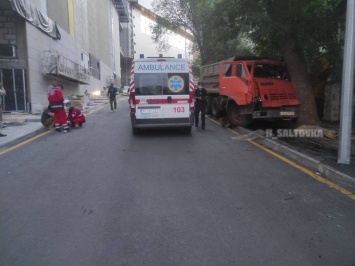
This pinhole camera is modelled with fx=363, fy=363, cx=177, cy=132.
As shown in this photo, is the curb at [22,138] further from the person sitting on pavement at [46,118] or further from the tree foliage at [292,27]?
the tree foliage at [292,27]

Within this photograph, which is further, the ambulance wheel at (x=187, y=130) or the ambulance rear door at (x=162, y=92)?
the ambulance wheel at (x=187, y=130)

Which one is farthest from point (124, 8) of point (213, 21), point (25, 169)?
point (25, 169)

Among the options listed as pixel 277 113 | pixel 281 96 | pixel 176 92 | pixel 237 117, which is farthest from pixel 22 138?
pixel 281 96

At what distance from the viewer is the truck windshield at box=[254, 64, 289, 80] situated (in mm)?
12703

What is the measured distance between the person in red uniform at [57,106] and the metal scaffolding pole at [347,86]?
29.4ft

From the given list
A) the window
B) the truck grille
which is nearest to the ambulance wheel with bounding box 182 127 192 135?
the truck grille

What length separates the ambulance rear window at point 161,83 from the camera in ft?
36.4

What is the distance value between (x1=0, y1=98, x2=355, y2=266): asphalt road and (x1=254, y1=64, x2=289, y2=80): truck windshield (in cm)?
509

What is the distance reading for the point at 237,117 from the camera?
1322cm

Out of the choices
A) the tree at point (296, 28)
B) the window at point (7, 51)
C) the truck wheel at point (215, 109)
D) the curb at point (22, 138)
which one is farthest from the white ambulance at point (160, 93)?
the window at point (7, 51)

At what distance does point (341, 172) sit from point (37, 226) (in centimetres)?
498

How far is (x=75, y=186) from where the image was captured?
19.7 ft

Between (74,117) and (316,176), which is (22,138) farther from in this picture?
(316,176)

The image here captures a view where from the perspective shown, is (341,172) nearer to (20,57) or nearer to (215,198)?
(215,198)
